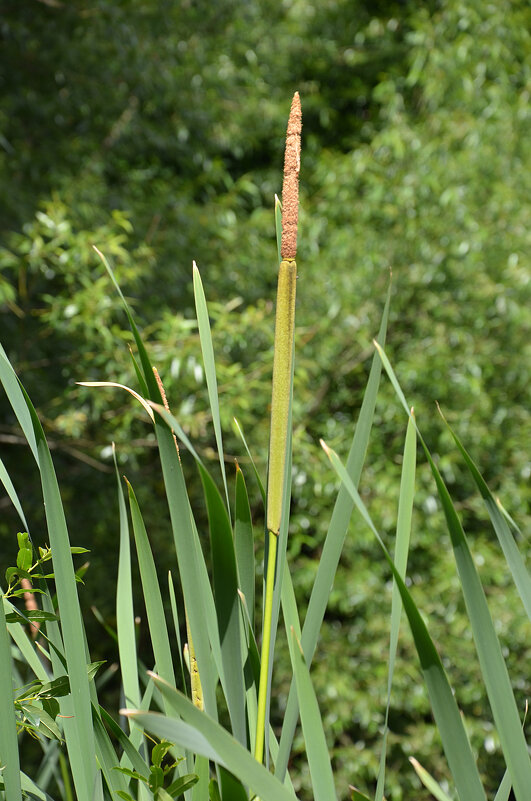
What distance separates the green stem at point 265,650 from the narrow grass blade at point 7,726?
0.13 m

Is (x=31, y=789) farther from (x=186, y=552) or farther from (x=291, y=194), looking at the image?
(x=291, y=194)

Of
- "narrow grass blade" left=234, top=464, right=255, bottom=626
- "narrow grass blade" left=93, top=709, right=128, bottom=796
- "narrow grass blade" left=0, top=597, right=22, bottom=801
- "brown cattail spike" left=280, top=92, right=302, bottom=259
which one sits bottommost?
"narrow grass blade" left=93, top=709, right=128, bottom=796

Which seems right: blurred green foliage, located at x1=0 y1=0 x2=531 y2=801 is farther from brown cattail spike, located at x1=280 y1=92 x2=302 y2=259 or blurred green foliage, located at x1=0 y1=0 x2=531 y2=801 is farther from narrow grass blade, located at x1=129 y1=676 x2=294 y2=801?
narrow grass blade, located at x1=129 y1=676 x2=294 y2=801

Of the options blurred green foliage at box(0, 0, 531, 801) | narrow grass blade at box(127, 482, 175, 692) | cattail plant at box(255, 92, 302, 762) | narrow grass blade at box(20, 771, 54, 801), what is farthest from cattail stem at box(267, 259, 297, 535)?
blurred green foliage at box(0, 0, 531, 801)

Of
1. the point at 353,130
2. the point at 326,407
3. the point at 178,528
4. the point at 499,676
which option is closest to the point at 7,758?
the point at 178,528

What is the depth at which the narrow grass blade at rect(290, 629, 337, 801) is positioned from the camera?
41cm

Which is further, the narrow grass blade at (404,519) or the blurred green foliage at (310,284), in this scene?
the blurred green foliage at (310,284)

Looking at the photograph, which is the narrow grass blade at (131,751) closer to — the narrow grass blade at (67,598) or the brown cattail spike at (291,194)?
the narrow grass blade at (67,598)

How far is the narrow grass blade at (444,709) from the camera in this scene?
0.39 m

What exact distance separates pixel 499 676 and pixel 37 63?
3084 millimetres

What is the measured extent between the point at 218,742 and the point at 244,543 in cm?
19

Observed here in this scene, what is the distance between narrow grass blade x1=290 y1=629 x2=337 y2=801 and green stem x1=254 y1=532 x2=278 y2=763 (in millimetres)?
14

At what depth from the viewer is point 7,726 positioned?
0.43 meters

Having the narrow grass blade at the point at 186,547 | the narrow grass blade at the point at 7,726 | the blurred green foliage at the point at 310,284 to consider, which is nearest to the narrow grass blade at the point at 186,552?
the narrow grass blade at the point at 186,547
